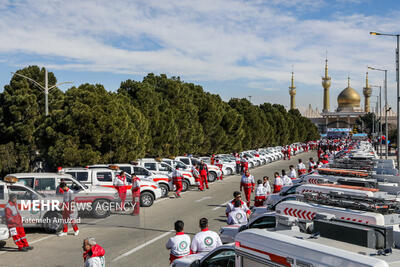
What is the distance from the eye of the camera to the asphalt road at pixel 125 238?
10242mm

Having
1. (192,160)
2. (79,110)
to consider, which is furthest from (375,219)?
(192,160)

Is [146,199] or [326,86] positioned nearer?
[146,199]

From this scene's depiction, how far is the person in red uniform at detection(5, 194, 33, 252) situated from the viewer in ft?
35.6

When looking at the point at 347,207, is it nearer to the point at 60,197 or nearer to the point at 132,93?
the point at 60,197

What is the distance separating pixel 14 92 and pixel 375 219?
2566 cm

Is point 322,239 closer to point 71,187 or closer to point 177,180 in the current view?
point 71,187

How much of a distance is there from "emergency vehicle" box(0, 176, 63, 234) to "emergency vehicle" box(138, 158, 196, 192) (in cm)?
929

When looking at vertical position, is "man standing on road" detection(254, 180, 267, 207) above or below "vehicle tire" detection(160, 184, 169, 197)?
above

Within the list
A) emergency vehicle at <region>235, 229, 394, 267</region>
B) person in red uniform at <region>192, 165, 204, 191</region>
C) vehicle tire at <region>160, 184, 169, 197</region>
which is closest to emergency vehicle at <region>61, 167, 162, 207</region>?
vehicle tire at <region>160, 184, 169, 197</region>

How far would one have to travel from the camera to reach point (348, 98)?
147m

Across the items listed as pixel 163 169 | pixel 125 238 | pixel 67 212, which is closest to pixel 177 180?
pixel 163 169

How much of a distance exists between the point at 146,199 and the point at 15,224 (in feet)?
24.6

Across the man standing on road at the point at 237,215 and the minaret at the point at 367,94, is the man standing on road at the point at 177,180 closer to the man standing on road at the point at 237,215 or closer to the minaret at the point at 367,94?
the man standing on road at the point at 237,215

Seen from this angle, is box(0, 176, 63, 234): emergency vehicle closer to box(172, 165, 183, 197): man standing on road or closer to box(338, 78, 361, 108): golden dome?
box(172, 165, 183, 197): man standing on road
